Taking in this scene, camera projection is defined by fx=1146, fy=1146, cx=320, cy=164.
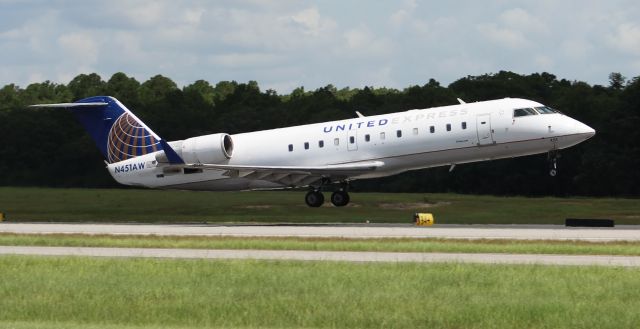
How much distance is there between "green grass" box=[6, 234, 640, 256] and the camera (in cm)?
2802

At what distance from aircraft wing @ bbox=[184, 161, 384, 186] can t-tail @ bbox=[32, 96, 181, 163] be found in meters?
4.16

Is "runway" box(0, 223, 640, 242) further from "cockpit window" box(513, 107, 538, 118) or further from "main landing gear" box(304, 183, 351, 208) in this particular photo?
"cockpit window" box(513, 107, 538, 118)

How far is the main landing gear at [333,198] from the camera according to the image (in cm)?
4603

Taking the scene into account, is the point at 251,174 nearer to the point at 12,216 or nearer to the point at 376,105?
the point at 12,216

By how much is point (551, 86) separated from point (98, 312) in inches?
2958

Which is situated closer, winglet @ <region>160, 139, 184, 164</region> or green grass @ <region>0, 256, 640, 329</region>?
green grass @ <region>0, 256, 640, 329</region>

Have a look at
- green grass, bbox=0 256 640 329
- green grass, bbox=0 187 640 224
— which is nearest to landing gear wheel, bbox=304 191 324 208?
green grass, bbox=0 187 640 224

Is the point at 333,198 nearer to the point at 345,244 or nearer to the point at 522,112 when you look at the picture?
the point at 522,112

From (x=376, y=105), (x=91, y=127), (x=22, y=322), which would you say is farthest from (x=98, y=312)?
(x=376, y=105)

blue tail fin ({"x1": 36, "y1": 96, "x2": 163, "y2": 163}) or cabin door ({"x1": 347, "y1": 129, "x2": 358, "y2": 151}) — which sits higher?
blue tail fin ({"x1": 36, "y1": 96, "x2": 163, "y2": 163})

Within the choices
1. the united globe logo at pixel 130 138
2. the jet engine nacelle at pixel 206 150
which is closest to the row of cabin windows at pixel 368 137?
the jet engine nacelle at pixel 206 150

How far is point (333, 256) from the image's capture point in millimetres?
26453

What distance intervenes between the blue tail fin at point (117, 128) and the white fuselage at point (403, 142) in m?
0.66

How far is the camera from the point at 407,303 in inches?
714
